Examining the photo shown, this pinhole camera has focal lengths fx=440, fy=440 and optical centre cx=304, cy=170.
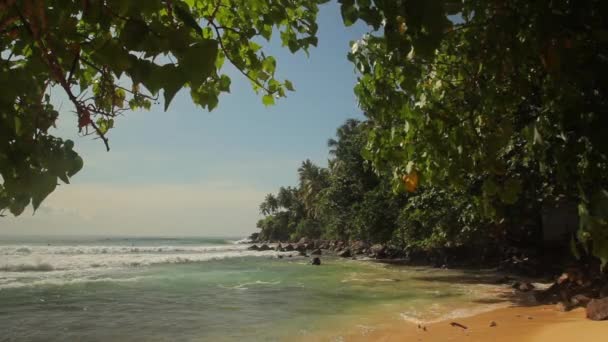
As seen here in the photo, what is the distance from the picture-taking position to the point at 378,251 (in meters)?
26.6

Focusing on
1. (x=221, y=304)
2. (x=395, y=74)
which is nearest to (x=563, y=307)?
(x=221, y=304)

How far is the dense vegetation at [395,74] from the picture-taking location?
0.98 metres

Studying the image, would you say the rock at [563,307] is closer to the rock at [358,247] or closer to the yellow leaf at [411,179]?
the yellow leaf at [411,179]

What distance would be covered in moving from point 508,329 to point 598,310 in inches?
48.3

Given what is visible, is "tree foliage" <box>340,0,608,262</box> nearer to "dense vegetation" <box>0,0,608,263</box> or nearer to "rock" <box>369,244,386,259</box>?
"dense vegetation" <box>0,0,608,263</box>

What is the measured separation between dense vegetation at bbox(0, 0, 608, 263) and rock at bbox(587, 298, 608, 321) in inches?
183

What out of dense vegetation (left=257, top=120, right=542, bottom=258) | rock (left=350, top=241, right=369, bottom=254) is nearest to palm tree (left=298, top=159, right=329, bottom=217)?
dense vegetation (left=257, top=120, right=542, bottom=258)

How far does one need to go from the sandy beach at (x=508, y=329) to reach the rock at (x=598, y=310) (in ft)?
0.38

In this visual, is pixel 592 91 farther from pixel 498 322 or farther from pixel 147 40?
pixel 498 322

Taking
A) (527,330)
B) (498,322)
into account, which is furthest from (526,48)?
(498,322)

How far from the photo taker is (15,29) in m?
1.22

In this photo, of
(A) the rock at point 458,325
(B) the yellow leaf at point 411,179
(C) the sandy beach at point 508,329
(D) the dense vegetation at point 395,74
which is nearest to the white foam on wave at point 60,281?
(C) the sandy beach at point 508,329

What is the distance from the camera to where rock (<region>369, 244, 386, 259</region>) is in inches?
1019

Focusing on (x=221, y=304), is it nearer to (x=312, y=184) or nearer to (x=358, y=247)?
(x=358, y=247)
